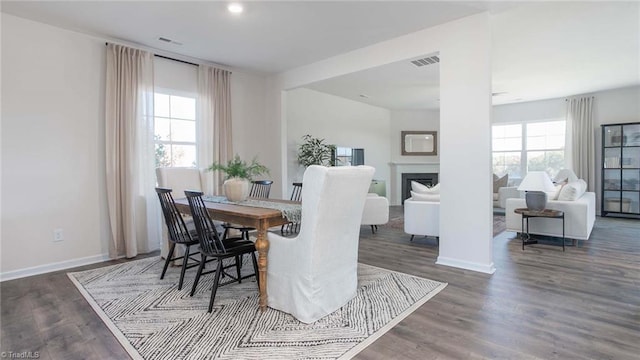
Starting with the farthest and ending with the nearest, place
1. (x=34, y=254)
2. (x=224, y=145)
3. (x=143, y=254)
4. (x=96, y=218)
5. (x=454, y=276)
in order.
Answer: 1. (x=224, y=145)
2. (x=143, y=254)
3. (x=96, y=218)
4. (x=34, y=254)
5. (x=454, y=276)

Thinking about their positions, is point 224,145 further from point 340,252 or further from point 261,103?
point 340,252

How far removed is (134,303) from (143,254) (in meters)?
1.65

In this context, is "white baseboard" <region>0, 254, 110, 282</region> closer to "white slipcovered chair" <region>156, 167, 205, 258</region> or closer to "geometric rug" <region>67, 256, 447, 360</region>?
"geometric rug" <region>67, 256, 447, 360</region>

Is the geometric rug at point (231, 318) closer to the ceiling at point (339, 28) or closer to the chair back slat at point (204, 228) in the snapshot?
the chair back slat at point (204, 228)

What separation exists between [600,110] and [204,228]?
27.6 ft

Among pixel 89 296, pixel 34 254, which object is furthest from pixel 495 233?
pixel 34 254

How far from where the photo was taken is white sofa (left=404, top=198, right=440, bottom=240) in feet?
14.1

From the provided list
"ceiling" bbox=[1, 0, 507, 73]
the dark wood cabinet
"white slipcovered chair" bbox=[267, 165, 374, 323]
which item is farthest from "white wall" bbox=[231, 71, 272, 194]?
the dark wood cabinet

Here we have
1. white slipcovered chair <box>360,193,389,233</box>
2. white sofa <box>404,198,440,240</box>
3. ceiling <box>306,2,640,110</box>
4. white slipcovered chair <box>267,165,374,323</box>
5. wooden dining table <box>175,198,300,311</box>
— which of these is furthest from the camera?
white slipcovered chair <box>360,193,389,233</box>

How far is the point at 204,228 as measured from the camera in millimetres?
2562

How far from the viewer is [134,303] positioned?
2.63 m

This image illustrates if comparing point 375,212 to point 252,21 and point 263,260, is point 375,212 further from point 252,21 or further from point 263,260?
point 252,21

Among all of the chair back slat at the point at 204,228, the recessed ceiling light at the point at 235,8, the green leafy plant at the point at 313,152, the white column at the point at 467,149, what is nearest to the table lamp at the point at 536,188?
the white column at the point at 467,149

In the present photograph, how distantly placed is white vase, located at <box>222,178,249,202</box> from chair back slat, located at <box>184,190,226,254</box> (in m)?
0.61
